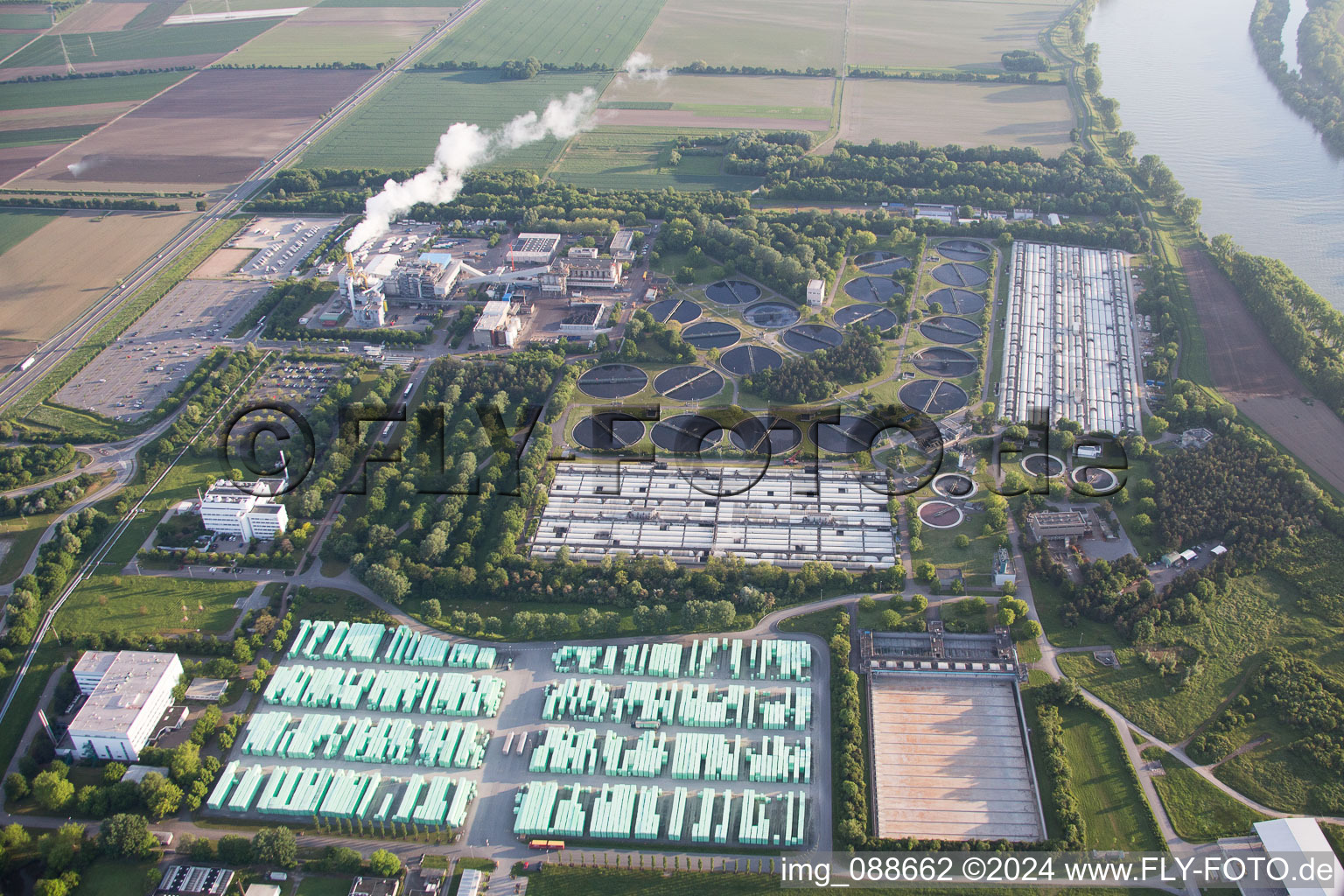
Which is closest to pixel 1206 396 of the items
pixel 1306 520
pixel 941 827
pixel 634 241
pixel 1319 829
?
pixel 1306 520

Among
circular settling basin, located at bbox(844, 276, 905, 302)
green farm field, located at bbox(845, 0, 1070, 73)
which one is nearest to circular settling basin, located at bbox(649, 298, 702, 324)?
circular settling basin, located at bbox(844, 276, 905, 302)

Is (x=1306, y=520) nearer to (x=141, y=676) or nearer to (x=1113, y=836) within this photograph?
(x=1113, y=836)

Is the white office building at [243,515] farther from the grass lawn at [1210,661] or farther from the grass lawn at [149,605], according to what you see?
the grass lawn at [1210,661]

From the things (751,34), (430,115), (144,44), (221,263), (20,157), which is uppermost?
(144,44)

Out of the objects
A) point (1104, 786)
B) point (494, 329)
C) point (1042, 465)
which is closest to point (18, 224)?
point (494, 329)

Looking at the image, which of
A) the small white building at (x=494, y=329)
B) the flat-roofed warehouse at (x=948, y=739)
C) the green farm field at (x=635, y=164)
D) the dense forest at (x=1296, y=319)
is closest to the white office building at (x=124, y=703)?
the flat-roofed warehouse at (x=948, y=739)

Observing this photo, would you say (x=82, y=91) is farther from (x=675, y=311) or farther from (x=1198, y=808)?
(x=1198, y=808)

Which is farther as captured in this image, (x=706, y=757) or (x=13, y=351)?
(x=13, y=351)
